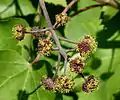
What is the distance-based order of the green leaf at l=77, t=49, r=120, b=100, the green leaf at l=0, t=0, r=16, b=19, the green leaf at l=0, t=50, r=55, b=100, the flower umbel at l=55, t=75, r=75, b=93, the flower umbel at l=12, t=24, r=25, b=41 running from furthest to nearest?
the green leaf at l=0, t=0, r=16, b=19 < the green leaf at l=77, t=49, r=120, b=100 < the green leaf at l=0, t=50, r=55, b=100 < the flower umbel at l=12, t=24, r=25, b=41 < the flower umbel at l=55, t=75, r=75, b=93

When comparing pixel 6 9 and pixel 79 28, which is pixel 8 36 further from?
pixel 79 28

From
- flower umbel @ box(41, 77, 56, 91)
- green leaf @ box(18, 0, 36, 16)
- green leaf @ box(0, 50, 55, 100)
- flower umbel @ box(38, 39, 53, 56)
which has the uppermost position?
green leaf @ box(18, 0, 36, 16)

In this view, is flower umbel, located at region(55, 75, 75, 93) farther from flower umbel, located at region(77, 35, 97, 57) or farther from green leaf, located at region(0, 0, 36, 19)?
green leaf, located at region(0, 0, 36, 19)

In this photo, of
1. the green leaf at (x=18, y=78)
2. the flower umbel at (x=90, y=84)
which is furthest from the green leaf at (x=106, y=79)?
the flower umbel at (x=90, y=84)

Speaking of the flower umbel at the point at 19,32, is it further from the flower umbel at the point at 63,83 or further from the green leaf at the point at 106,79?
the green leaf at the point at 106,79

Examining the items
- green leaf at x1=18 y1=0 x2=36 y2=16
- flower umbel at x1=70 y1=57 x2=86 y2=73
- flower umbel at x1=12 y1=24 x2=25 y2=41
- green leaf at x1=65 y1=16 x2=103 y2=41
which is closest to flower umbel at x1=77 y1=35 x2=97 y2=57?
flower umbel at x1=70 y1=57 x2=86 y2=73

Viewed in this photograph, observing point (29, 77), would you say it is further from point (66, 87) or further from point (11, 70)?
point (66, 87)

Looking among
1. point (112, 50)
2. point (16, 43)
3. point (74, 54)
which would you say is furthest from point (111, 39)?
point (16, 43)

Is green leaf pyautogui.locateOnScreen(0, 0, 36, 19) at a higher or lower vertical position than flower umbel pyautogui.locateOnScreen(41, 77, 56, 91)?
higher
